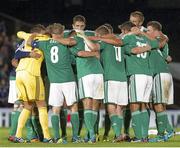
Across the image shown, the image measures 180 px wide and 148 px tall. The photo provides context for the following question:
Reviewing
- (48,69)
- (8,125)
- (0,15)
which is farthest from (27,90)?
(0,15)

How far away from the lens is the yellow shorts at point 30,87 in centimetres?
1600

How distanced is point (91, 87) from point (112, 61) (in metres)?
0.62

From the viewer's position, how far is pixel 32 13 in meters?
28.4

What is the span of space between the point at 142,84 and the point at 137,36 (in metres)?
0.76

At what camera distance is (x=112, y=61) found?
16109 mm

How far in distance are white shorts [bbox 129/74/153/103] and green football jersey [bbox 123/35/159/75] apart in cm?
9

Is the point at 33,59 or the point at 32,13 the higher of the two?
the point at 32,13

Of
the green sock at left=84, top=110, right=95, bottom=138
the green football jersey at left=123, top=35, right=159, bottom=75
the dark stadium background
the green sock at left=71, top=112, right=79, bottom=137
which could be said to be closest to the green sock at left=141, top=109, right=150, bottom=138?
the green football jersey at left=123, top=35, right=159, bottom=75

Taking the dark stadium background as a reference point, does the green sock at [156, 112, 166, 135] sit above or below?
below

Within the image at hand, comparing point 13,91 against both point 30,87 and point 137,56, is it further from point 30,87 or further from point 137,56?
point 137,56

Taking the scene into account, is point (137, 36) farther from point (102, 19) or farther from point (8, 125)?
point (102, 19)

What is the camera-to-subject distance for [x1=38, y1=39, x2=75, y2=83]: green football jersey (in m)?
15.9

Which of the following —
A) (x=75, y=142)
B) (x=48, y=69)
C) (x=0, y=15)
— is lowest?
(x=75, y=142)

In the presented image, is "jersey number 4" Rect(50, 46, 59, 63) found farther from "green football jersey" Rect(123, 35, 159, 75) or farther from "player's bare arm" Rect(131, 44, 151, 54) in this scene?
"player's bare arm" Rect(131, 44, 151, 54)
